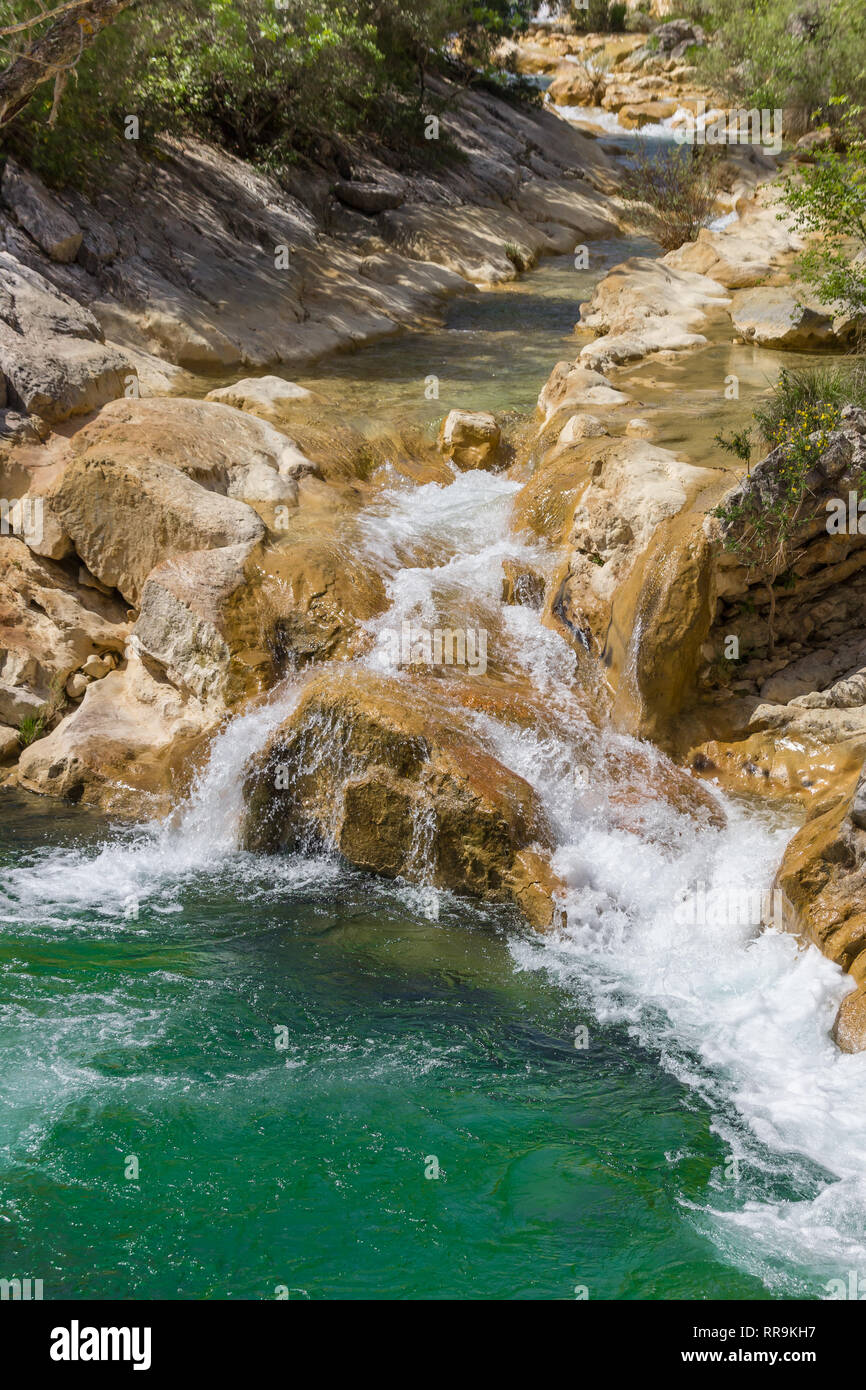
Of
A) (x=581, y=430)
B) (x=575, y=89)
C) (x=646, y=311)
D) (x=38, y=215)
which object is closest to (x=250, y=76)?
(x=38, y=215)

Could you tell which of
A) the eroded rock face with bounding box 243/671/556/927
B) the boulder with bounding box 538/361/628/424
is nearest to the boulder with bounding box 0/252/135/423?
the boulder with bounding box 538/361/628/424

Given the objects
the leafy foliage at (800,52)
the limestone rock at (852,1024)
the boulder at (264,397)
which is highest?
the leafy foliage at (800,52)

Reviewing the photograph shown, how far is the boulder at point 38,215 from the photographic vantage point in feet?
48.9

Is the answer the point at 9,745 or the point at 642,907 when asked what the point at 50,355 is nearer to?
the point at 9,745

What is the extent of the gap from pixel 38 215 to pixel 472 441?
21.7ft

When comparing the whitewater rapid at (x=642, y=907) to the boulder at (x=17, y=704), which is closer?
the whitewater rapid at (x=642, y=907)

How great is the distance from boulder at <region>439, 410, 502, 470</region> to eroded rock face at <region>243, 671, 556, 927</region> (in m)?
4.67

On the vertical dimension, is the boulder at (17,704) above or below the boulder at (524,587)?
below

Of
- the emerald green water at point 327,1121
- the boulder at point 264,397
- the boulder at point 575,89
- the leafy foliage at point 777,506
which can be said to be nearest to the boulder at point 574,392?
the boulder at point 264,397

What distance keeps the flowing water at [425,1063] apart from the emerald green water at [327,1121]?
16 mm

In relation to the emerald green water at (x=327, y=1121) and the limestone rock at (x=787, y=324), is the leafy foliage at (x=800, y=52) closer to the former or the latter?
the limestone rock at (x=787, y=324)

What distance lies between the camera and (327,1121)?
6.20m

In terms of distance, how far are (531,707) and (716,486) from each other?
2.42 m
